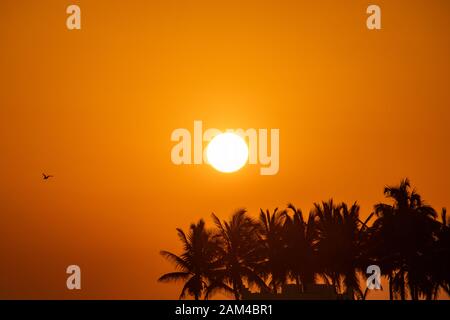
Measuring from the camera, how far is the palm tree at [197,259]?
298ft

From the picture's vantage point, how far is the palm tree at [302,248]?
86438mm

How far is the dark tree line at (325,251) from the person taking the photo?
80.5 meters

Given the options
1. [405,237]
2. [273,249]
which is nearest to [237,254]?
[273,249]

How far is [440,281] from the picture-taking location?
263ft

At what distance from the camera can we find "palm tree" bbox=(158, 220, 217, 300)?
90.8 meters

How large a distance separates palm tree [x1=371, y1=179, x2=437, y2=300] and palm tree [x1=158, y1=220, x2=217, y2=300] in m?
15.8

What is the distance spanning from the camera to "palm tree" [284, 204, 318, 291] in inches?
3403

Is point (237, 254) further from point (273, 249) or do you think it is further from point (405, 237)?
point (405, 237)

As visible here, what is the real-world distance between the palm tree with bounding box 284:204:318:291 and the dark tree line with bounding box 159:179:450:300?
0.09 metres

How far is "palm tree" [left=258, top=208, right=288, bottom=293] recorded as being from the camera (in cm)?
8769
